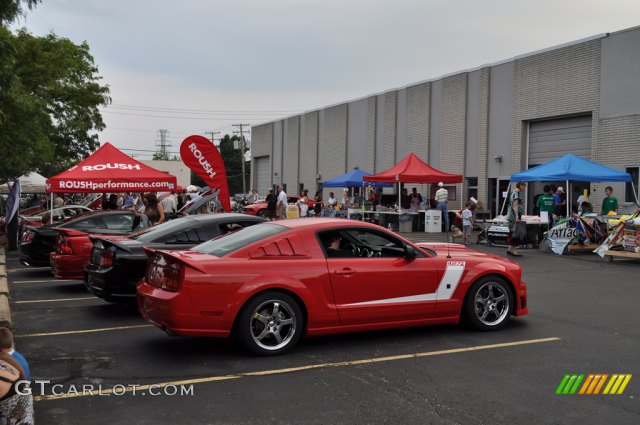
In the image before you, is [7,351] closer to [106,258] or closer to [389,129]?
[106,258]

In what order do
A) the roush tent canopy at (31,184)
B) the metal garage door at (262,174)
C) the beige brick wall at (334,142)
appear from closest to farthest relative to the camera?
1. the roush tent canopy at (31,184)
2. the beige brick wall at (334,142)
3. the metal garage door at (262,174)

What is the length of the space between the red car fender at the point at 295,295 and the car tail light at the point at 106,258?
9.33 ft

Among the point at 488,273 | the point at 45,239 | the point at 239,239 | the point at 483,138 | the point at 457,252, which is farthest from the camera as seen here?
the point at 483,138

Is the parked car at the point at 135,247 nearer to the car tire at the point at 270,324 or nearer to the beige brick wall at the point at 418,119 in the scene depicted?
the car tire at the point at 270,324

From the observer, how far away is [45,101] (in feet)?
78.8

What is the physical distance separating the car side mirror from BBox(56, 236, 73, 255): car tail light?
616 cm

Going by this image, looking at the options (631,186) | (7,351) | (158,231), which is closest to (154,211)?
(158,231)

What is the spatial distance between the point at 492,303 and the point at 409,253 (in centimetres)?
135

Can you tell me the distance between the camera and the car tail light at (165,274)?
5.70m

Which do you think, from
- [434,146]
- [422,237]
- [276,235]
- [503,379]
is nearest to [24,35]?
[422,237]

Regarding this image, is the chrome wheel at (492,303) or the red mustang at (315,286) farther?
the chrome wheel at (492,303)

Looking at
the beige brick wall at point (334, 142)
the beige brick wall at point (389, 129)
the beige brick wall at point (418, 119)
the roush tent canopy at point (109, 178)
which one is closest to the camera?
the roush tent canopy at point (109, 178)

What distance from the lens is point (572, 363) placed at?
5.81 metres

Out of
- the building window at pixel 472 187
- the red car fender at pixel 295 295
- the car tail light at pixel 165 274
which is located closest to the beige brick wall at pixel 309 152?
→ the building window at pixel 472 187
